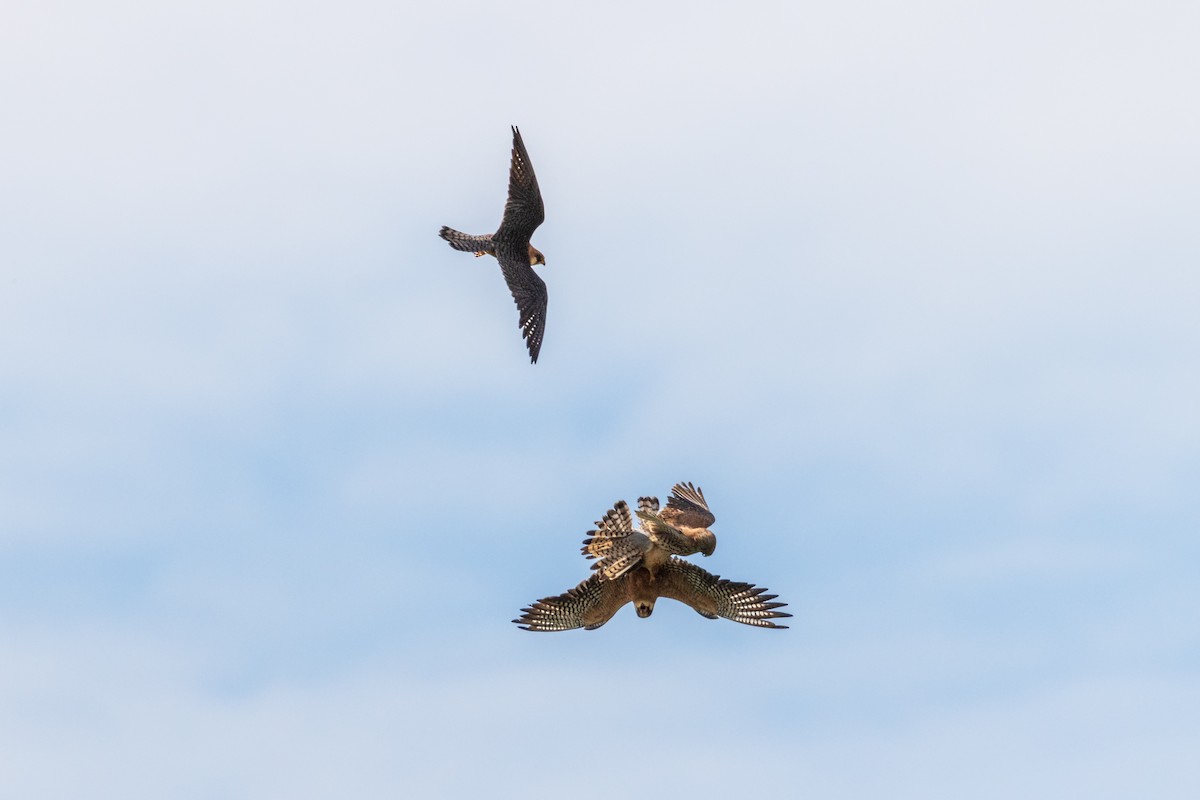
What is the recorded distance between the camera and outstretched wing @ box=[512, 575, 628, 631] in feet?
89.1

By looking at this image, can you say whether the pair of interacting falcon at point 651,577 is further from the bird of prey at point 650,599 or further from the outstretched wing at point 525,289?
the outstretched wing at point 525,289

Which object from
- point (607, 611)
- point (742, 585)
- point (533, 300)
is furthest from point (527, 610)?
point (533, 300)

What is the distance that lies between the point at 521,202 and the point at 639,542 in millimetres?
10719

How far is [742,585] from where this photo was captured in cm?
2703

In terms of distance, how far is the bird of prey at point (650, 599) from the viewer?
1065 inches

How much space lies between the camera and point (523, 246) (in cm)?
3559

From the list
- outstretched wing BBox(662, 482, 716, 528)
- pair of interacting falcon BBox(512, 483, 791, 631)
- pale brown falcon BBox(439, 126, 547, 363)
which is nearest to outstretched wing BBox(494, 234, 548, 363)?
pale brown falcon BBox(439, 126, 547, 363)

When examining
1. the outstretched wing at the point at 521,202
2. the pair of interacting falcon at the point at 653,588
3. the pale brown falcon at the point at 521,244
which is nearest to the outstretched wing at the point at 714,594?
the pair of interacting falcon at the point at 653,588

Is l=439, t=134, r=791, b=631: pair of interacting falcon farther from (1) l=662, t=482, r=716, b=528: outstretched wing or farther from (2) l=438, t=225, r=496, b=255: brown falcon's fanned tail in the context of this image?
(2) l=438, t=225, r=496, b=255: brown falcon's fanned tail

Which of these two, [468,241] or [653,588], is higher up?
[468,241]

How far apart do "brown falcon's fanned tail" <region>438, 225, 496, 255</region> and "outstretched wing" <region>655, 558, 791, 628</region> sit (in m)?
10.4

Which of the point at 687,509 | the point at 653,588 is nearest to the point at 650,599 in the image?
the point at 653,588

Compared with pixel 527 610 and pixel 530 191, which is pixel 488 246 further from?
pixel 527 610

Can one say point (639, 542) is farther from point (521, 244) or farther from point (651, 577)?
point (521, 244)
